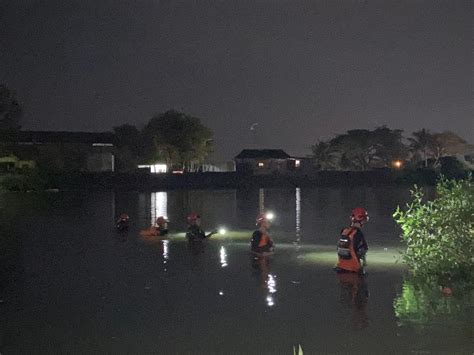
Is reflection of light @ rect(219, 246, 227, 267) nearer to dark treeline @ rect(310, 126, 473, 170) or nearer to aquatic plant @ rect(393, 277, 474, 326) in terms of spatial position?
aquatic plant @ rect(393, 277, 474, 326)

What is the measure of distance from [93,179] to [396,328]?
58.0m

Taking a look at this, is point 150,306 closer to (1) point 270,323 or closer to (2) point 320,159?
(1) point 270,323

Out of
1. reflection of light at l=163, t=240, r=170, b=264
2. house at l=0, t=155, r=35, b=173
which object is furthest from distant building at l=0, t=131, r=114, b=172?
reflection of light at l=163, t=240, r=170, b=264

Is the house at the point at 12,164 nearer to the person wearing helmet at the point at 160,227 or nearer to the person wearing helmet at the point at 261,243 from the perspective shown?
the person wearing helmet at the point at 160,227

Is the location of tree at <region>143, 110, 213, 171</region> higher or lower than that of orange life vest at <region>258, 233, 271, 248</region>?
higher

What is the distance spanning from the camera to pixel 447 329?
9148 millimetres

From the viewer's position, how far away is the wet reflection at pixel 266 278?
38.3 feet

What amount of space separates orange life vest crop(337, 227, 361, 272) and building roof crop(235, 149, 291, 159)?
9389 cm

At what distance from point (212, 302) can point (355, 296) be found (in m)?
2.31

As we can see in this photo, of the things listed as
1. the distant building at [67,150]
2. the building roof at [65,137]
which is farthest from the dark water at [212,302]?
the building roof at [65,137]

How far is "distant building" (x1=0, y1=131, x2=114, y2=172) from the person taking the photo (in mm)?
70188

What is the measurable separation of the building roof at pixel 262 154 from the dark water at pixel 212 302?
287 feet

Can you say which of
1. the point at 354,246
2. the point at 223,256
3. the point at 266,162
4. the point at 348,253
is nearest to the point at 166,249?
the point at 223,256

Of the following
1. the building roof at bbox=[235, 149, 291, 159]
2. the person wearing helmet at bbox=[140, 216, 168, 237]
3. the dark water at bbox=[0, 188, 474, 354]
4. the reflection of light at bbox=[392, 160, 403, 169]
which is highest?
the building roof at bbox=[235, 149, 291, 159]
